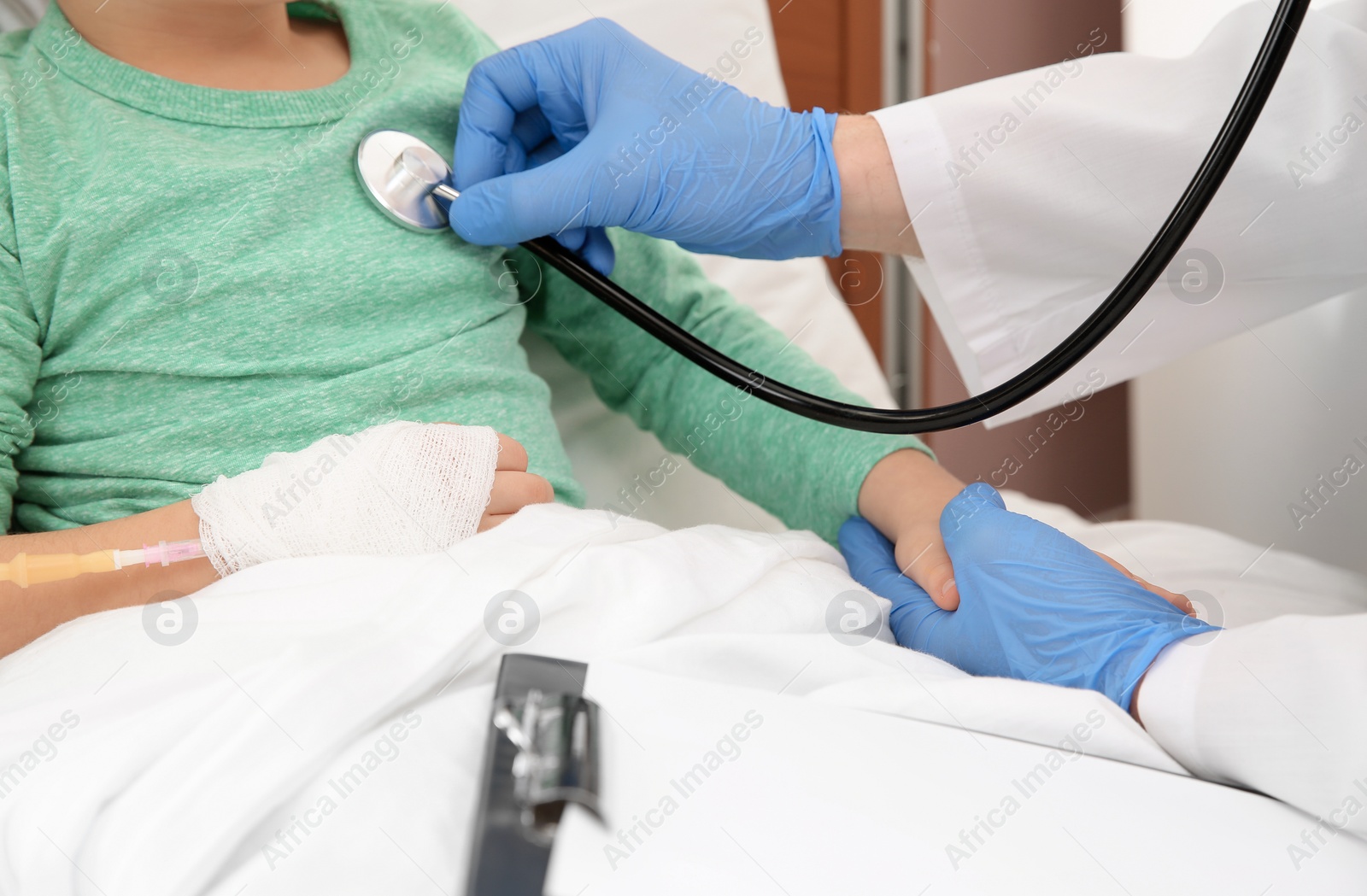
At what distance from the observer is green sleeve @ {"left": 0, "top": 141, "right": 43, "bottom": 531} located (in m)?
0.73

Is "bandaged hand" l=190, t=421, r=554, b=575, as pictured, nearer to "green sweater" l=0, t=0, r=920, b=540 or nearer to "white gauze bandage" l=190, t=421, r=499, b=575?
"white gauze bandage" l=190, t=421, r=499, b=575

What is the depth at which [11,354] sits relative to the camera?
2.42 feet

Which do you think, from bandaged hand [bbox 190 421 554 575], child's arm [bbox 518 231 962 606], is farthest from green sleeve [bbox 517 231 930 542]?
bandaged hand [bbox 190 421 554 575]

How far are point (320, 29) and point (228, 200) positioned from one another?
307 millimetres

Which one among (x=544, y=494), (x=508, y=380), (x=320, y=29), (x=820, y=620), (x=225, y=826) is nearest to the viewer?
(x=225, y=826)

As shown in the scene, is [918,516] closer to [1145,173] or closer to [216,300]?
[1145,173]

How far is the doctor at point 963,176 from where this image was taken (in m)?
0.84

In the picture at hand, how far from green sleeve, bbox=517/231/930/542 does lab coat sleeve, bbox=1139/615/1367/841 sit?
391mm

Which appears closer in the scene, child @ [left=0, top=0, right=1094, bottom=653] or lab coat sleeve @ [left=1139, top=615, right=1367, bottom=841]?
lab coat sleeve @ [left=1139, top=615, right=1367, bottom=841]

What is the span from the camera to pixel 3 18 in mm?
1012

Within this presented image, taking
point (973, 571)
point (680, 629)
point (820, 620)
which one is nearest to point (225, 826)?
point (680, 629)

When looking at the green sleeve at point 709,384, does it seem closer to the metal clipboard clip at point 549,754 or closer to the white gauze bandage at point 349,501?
the white gauze bandage at point 349,501

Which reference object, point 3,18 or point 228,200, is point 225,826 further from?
point 3,18

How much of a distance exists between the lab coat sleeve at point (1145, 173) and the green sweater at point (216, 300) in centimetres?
21
